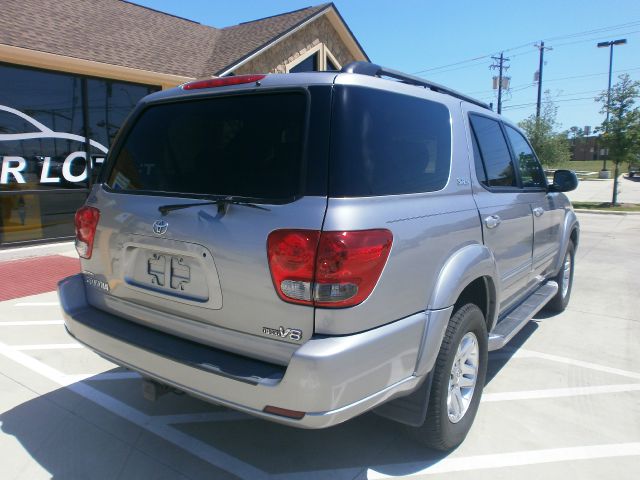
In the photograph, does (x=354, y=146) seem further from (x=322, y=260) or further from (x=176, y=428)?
(x=176, y=428)

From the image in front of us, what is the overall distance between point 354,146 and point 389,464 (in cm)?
175

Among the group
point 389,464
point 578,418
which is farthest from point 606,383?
point 389,464

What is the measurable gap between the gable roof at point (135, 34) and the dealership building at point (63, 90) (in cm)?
3

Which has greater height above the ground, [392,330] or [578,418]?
[392,330]

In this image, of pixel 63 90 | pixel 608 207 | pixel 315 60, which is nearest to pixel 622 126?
pixel 608 207

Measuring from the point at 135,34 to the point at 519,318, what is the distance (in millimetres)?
10416

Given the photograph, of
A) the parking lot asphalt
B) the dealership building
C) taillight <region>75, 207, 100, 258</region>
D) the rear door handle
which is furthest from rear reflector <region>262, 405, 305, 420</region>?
the dealership building

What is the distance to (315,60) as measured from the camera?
13.8 metres

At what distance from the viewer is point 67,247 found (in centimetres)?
868

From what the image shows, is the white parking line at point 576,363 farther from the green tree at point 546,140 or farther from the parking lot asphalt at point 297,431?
the green tree at point 546,140

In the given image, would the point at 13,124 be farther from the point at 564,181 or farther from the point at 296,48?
the point at 564,181

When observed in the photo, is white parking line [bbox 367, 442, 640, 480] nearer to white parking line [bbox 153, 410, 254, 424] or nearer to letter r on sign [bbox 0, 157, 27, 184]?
white parking line [bbox 153, 410, 254, 424]

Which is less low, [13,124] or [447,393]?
[13,124]

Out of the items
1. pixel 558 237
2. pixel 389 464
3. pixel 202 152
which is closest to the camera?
pixel 202 152
